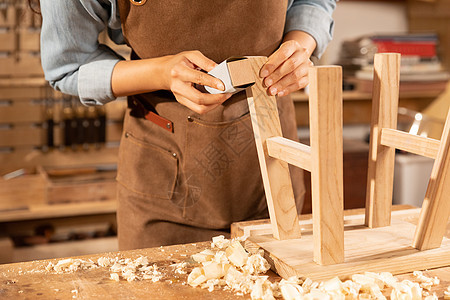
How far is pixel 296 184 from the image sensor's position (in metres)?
1.35

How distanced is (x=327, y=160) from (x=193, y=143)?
0.44m

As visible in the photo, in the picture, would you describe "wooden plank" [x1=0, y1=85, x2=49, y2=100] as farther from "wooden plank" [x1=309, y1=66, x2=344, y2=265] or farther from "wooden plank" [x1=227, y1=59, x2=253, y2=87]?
"wooden plank" [x1=309, y1=66, x2=344, y2=265]

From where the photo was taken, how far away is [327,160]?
2.78 feet

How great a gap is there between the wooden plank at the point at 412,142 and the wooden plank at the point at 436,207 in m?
0.02

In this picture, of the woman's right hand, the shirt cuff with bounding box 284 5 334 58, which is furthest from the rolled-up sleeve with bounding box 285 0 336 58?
the woman's right hand

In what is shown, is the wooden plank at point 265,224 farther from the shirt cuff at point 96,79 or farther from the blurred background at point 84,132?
the blurred background at point 84,132

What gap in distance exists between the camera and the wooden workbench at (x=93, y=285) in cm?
83

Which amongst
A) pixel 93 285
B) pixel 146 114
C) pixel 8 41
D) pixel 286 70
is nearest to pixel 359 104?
pixel 8 41

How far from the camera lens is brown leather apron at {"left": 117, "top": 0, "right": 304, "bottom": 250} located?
1.18 metres

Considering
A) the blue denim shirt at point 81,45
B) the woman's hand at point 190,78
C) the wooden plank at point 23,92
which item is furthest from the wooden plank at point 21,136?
the woman's hand at point 190,78

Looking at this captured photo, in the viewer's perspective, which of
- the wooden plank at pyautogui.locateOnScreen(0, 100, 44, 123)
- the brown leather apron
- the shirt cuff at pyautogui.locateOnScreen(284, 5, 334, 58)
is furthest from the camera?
the wooden plank at pyautogui.locateOnScreen(0, 100, 44, 123)

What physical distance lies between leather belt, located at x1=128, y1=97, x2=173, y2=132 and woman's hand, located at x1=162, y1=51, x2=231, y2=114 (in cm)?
15

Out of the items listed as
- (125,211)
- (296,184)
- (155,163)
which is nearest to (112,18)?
(155,163)

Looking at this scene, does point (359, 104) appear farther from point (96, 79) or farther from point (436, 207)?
point (436, 207)
